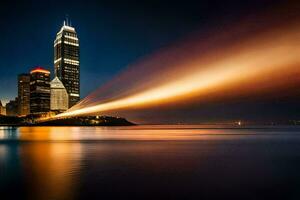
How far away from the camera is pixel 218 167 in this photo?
88.5 feet

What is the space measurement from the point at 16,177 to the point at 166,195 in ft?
33.2

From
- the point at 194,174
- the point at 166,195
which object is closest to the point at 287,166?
the point at 194,174

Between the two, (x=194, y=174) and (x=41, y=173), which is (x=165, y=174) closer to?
(x=194, y=174)

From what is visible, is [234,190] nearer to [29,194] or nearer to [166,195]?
[166,195]

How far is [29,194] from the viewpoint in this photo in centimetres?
1691

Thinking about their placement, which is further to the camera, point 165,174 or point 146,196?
point 165,174

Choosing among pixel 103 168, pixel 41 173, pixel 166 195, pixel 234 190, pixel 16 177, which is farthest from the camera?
pixel 103 168

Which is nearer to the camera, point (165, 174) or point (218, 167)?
point (165, 174)

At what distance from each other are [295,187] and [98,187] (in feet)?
31.0

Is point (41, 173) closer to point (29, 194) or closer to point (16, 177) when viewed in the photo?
point (16, 177)

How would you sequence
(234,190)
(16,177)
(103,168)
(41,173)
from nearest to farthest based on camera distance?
(234,190), (16,177), (41,173), (103,168)

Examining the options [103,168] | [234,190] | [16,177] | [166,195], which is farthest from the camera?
[103,168]

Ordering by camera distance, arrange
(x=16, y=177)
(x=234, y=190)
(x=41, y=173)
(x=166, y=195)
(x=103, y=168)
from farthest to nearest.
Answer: (x=103, y=168), (x=41, y=173), (x=16, y=177), (x=234, y=190), (x=166, y=195)

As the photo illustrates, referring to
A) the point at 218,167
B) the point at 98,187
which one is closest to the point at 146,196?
the point at 98,187
